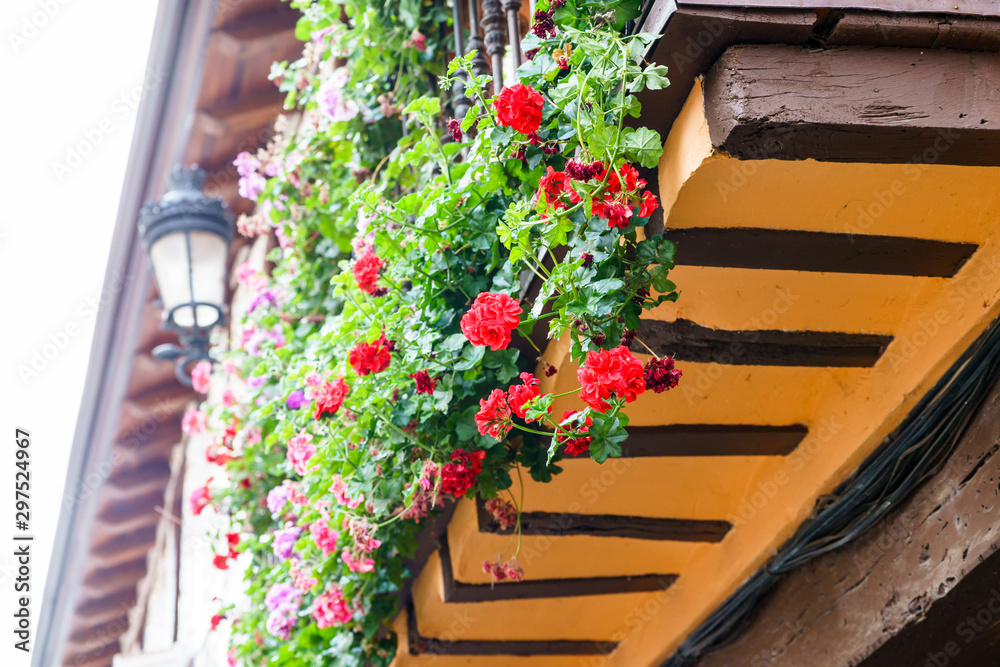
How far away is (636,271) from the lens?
1.52 metres

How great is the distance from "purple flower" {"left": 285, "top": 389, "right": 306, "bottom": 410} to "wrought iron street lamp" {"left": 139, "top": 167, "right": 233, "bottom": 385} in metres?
1.11

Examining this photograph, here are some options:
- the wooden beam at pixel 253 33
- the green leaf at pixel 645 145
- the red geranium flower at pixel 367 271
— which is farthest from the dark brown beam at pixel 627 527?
the wooden beam at pixel 253 33

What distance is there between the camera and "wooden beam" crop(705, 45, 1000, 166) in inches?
55.7

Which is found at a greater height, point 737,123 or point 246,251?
point 246,251

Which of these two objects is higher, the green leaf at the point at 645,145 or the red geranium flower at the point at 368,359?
the green leaf at the point at 645,145

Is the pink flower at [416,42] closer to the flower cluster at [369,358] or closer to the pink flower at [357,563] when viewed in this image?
the flower cluster at [369,358]

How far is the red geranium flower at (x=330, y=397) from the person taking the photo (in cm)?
192

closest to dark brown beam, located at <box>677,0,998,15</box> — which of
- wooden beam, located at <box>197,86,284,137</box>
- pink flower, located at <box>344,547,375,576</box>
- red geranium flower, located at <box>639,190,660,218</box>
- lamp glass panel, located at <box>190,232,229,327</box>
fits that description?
red geranium flower, located at <box>639,190,660,218</box>

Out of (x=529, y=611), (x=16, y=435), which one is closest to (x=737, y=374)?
(x=529, y=611)

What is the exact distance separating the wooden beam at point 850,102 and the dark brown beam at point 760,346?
53cm

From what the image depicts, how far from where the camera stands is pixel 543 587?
2656 millimetres

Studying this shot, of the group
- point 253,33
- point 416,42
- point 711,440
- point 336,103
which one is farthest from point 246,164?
point 711,440

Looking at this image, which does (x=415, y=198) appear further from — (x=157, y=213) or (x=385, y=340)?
(x=157, y=213)

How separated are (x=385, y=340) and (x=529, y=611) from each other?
4.15ft
